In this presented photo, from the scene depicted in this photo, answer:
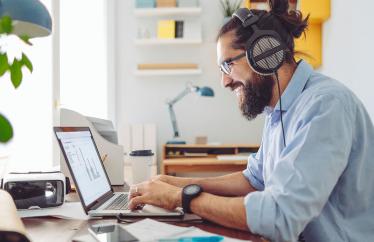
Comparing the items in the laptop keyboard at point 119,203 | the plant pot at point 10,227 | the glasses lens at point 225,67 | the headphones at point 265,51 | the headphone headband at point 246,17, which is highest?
the headphone headband at point 246,17

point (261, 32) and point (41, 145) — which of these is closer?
point (261, 32)

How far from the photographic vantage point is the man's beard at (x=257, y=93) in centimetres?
124

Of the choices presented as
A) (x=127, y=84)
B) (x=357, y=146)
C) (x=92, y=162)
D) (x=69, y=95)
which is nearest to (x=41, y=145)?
(x=69, y=95)

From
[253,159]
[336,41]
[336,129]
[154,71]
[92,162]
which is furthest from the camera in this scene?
[154,71]

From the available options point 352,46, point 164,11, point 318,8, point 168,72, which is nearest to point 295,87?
point 352,46

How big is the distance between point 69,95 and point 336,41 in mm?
1988

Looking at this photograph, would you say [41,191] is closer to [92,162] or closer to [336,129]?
[92,162]

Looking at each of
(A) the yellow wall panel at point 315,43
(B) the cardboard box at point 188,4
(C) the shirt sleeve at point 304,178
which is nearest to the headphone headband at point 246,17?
(C) the shirt sleeve at point 304,178

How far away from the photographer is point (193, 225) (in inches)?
38.4

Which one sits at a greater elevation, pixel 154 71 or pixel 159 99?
pixel 154 71

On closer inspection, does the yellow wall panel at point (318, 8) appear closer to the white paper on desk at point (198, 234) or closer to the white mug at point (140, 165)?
the white mug at point (140, 165)

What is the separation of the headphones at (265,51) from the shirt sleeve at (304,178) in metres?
0.24

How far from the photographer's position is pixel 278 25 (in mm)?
1225

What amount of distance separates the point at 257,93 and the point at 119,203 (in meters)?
0.55
